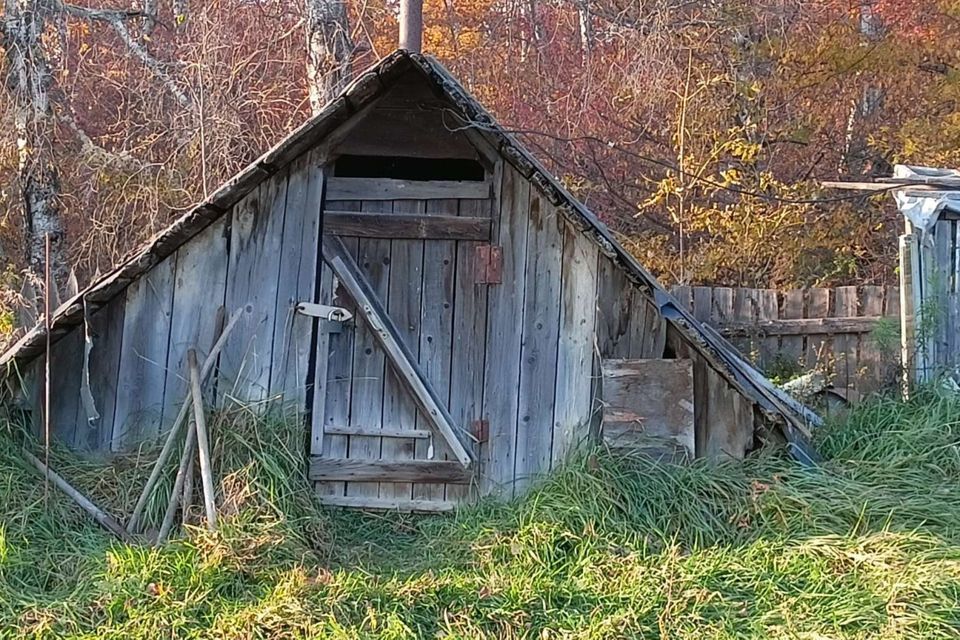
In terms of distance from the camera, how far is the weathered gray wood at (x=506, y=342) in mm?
5734

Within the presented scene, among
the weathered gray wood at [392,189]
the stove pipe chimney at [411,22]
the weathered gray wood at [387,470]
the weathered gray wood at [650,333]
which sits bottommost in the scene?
the weathered gray wood at [387,470]

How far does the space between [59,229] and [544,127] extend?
738 centimetres

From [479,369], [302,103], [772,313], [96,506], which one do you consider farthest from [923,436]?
[302,103]

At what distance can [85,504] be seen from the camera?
17.3ft

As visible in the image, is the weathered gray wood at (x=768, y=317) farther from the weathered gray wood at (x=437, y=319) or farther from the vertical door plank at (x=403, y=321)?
the vertical door plank at (x=403, y=321)

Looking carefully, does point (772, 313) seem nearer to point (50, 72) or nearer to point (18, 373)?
point (18, 373)

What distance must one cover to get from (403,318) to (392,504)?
3.95 feet

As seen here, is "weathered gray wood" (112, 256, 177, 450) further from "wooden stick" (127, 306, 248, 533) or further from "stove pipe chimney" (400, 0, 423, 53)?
"stove pipe chimney" (400, 0, 423, 53)

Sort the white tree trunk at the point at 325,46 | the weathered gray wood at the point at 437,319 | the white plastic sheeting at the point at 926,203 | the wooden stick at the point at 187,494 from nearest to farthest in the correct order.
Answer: the wooden stick at the point at 187,494
the weathered gray wood at the point at 437,319
the white plastic sheeting at the point at 926,203
the white tree trunk at the point at 325,46

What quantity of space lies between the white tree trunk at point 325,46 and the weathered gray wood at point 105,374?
5.82 metres

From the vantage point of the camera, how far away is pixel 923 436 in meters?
5.98

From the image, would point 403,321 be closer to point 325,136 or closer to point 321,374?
point 321,374

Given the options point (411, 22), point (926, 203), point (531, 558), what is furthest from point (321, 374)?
point (926, 203)

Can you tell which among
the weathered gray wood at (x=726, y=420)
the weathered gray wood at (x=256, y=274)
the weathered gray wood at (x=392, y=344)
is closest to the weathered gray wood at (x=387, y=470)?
the weathered gray wood at (x=392, y=344)
